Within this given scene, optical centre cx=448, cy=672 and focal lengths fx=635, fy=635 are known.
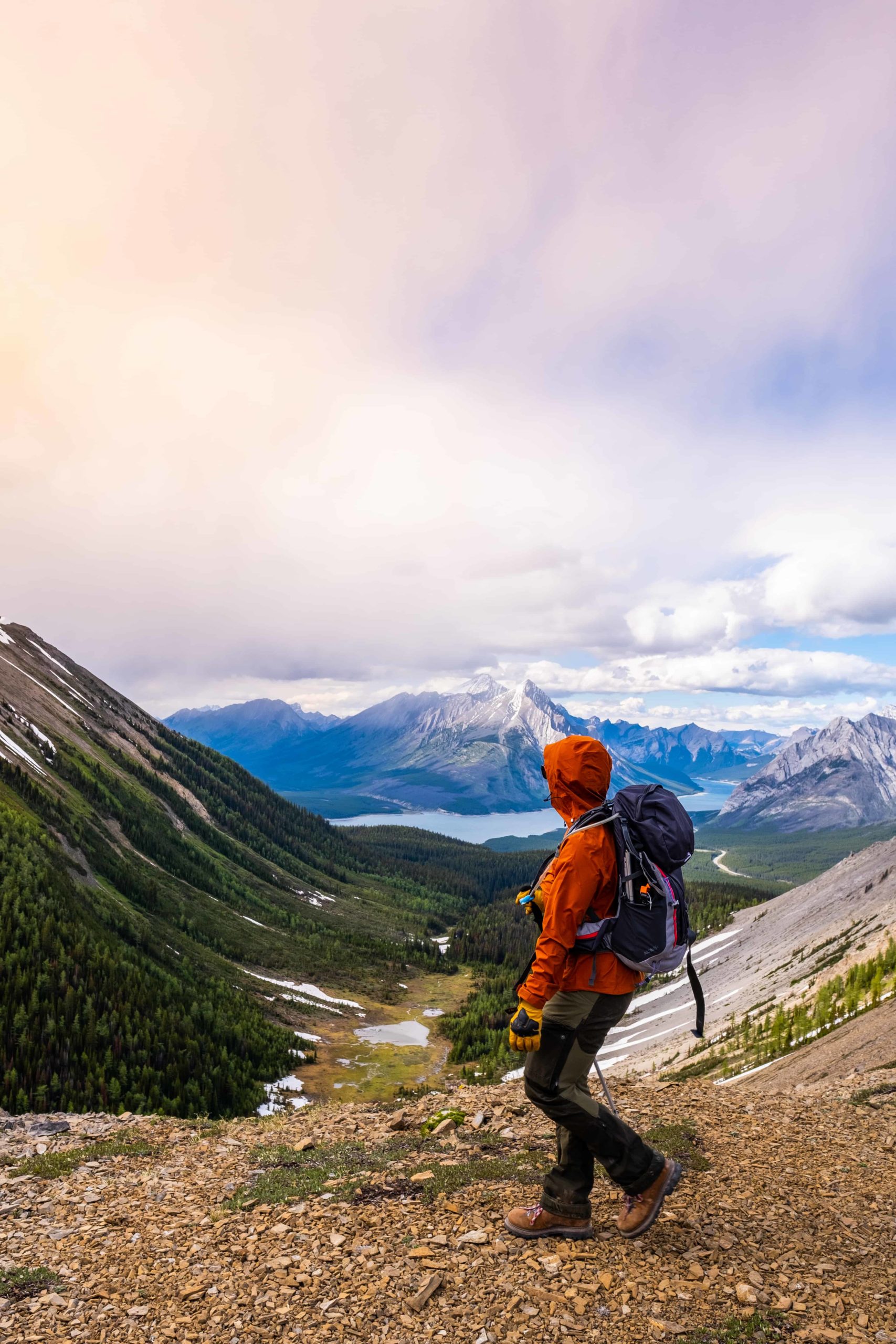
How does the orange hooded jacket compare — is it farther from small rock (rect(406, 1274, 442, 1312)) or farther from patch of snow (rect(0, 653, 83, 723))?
patch of snow (rect(0, 653, 83, 723))

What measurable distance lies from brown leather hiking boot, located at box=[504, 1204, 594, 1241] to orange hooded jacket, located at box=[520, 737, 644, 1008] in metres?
2.48

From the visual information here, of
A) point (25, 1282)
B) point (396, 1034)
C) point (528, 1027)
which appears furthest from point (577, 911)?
point (396, 1034)

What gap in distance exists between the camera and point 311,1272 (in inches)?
267

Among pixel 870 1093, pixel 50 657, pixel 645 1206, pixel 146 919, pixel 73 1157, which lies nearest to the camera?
pixel 645 1206

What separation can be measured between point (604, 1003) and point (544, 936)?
47.1 inches

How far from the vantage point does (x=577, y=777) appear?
23.6 feet

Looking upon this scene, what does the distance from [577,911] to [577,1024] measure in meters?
1.35

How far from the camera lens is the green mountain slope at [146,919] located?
4694 centimetres

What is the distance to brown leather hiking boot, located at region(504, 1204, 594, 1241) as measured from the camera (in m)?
6.93

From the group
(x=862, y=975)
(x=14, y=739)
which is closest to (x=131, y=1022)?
(x=862, y=975)

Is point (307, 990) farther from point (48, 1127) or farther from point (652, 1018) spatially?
point (48, 1127)

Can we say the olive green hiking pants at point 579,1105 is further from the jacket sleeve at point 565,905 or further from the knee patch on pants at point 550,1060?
the jacket sleeve at point 565,905

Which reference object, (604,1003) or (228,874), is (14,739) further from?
(604,1003)

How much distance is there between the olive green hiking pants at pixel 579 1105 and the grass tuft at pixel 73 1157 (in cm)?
938
